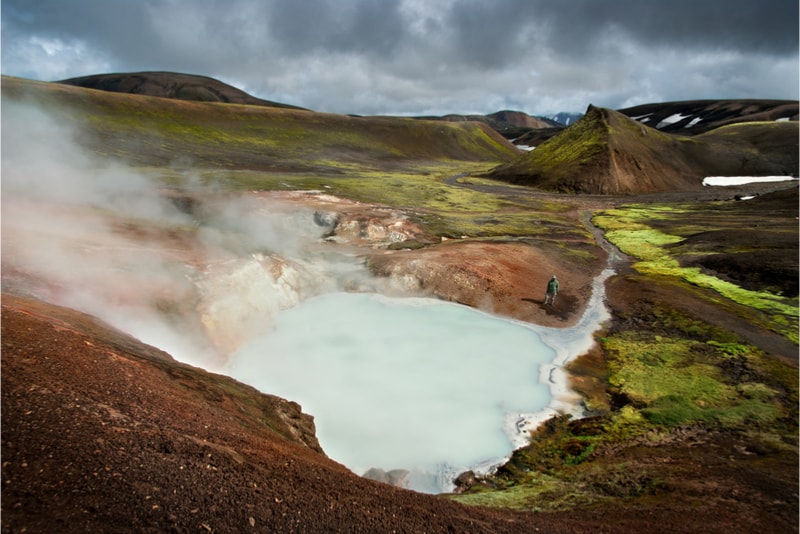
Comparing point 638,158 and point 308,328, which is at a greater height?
point 638,158

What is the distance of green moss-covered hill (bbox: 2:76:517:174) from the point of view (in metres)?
95.8

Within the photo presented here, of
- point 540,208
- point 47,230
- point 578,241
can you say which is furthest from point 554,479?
point 540,208

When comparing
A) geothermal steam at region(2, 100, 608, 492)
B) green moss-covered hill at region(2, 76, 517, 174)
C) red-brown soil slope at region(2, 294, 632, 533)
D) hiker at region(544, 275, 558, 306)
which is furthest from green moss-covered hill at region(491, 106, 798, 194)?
red-brown soil slope at region(2, 294, 632, 533)

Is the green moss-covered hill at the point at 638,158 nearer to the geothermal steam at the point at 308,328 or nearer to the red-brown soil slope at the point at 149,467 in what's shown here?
the geothermal steam at the point at 308,328

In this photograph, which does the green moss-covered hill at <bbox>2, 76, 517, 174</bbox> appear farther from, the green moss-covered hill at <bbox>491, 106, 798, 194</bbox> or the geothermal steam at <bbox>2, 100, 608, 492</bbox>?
the geothermal steam at <bbox>2, 100, 608, 492</bbox>

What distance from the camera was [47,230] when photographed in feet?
76.1

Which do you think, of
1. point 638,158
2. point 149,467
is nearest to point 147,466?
point 149,467

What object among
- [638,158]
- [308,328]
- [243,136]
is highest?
[243,136]

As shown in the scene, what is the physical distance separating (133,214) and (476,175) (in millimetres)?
98408

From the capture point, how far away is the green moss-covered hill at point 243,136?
9581 centimetres

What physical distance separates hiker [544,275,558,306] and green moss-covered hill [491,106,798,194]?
72.2 meters

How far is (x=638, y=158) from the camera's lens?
9994 centimetres

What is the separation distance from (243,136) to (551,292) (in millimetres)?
125198

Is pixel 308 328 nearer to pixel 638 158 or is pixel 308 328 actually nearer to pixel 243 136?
pixel 638 158
